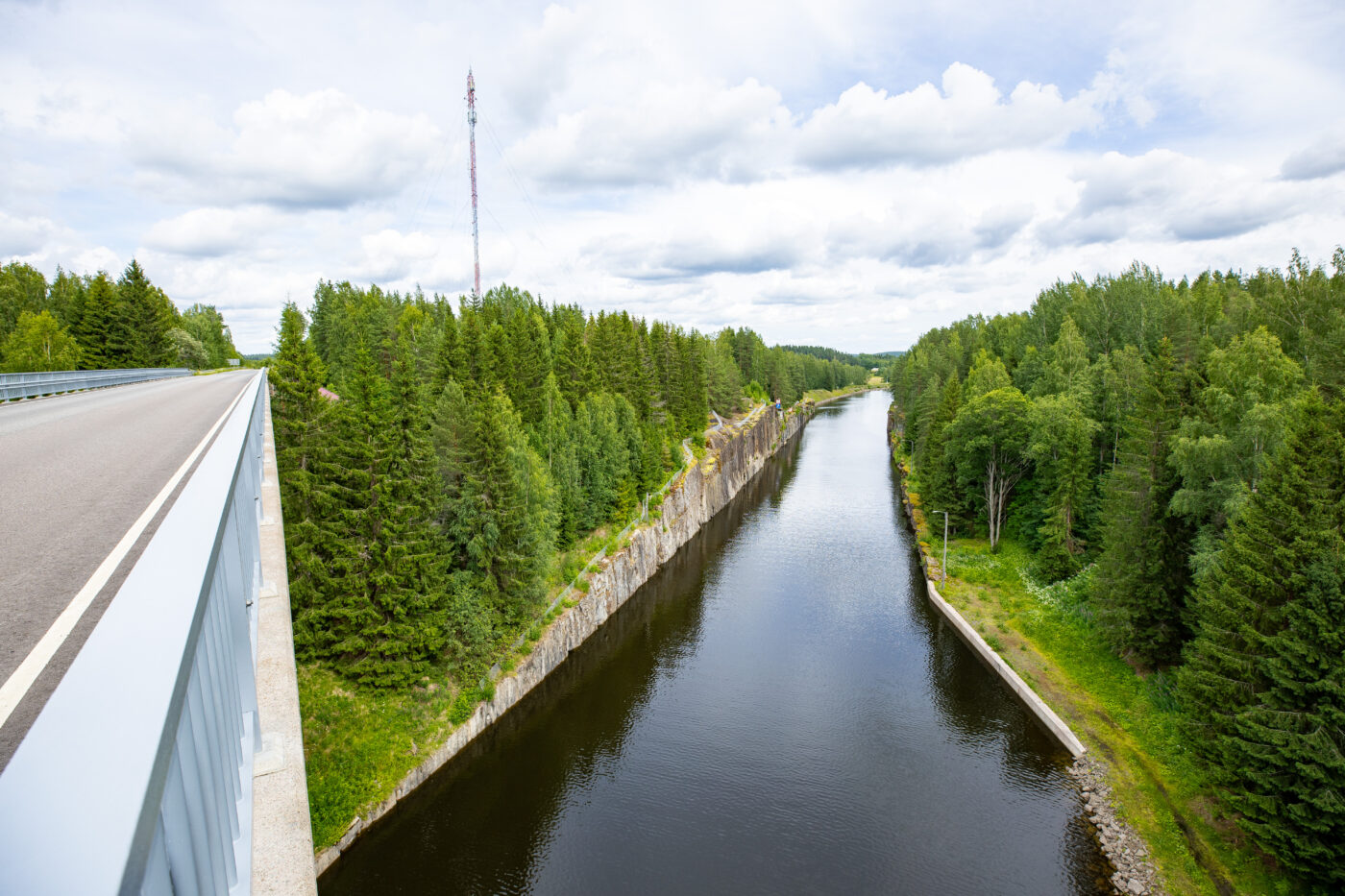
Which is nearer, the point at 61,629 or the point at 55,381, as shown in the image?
the point at 61,629

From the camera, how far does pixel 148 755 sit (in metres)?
1.79

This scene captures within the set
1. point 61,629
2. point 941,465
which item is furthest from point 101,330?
point 941,465

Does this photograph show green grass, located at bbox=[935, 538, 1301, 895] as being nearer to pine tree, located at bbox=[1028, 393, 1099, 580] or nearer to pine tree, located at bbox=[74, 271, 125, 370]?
pine tree, located at bbox=[1028, 393, 1099, 580]

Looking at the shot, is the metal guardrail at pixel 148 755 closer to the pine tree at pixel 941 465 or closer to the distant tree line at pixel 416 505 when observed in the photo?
the distant tree line at pixel 416 505

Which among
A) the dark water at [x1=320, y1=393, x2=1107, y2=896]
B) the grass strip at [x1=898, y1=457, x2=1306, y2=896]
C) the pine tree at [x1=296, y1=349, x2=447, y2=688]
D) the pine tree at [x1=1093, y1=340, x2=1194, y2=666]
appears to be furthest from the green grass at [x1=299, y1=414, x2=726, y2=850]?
the pine tree at [x1=1093, y1=340, x2=1194, y2=666]

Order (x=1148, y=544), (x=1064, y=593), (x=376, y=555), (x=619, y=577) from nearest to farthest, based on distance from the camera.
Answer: (x=376, y=555)
(x=1148, y=544)
(x=1064, y=593)
(x=619, y=577)

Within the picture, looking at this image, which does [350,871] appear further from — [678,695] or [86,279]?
[86,279]

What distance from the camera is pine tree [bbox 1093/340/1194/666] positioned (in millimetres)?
27750

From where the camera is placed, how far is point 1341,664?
55.5 ft

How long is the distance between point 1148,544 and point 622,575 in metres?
25.9

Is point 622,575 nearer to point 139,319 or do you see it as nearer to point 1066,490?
point 1066,490

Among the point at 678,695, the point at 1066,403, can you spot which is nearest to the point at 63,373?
the point at 678,695

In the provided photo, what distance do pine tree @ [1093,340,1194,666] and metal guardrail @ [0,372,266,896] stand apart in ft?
102

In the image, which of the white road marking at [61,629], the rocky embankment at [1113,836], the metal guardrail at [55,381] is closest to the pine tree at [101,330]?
the metal guardrail at [55,381]
